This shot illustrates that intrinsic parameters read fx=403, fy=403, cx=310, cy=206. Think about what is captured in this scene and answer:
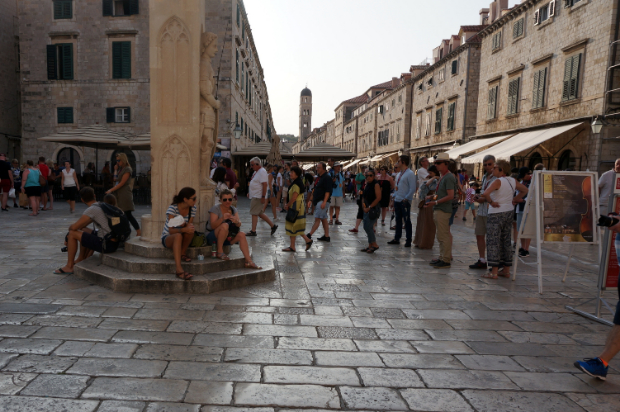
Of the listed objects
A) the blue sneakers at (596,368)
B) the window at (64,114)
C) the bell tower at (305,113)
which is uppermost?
the bell tower at (305,113)

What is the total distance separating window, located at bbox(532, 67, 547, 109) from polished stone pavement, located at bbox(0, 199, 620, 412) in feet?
47.6

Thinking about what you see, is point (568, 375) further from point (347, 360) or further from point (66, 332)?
point (66, 332)

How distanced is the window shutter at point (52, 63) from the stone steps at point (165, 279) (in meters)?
20.5

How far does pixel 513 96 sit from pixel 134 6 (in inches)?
774

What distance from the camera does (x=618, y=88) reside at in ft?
44.5

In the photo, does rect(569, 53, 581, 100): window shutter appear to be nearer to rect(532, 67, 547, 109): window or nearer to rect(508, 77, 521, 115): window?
rect(532, 67, 547, 109): window

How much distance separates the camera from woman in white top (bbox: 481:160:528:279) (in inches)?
231

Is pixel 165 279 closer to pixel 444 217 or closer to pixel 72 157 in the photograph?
pixel 444 217

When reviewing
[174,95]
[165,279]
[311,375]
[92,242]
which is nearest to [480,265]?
[311,375]

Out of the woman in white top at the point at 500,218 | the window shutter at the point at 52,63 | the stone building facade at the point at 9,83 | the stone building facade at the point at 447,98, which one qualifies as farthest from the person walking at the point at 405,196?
the stone building facade at the point at 9,83

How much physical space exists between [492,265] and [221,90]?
17900mm

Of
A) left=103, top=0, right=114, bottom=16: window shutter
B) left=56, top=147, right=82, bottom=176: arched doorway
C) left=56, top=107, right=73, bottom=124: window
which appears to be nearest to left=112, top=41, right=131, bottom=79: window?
left=103, top=0, right=114, bottom=16: window shutter

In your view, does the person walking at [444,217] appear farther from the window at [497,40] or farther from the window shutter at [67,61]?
the window shutter at [67,61]

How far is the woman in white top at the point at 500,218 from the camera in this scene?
588 centimetres
